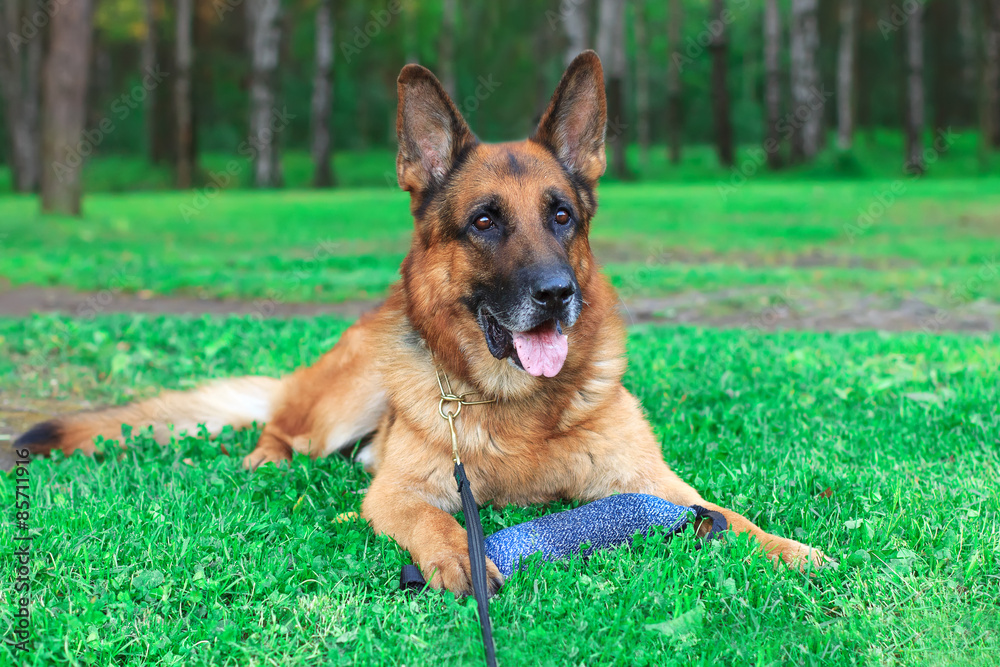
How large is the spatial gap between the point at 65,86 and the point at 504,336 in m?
14.0

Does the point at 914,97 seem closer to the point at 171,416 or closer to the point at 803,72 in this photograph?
the point at 803,72

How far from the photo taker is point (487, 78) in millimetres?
44000

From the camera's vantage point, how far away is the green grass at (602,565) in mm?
2477

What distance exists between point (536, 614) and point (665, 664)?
0.47 metres

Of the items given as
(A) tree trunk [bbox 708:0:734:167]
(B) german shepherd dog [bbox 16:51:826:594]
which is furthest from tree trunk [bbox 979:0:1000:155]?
(B) german shepherd dog [bbox 16:51:826:594]

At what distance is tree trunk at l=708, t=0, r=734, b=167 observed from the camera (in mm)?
29533

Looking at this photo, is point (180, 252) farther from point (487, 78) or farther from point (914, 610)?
point (487, 78)

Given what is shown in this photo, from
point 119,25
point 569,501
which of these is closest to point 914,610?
point 569,501

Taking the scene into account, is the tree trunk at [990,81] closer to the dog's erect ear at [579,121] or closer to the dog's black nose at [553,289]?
the dog's erect ear at [579,121]

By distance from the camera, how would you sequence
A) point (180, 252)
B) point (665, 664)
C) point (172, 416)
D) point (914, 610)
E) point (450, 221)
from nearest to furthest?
point (665, 664)
point (914, 610)
point (450, 221)
point (172, 416)
point (180, 252)

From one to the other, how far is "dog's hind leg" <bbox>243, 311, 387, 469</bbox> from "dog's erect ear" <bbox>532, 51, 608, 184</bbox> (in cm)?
122

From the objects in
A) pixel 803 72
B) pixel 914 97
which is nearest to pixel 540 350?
pixel 914 97

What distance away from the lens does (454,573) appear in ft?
9.20

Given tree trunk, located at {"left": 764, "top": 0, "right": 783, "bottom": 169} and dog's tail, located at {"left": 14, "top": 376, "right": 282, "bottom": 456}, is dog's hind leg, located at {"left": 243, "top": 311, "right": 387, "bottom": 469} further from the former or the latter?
tree trunk, located at {"left": 764, "top": 0, "right": 783, "bottom": 169}
